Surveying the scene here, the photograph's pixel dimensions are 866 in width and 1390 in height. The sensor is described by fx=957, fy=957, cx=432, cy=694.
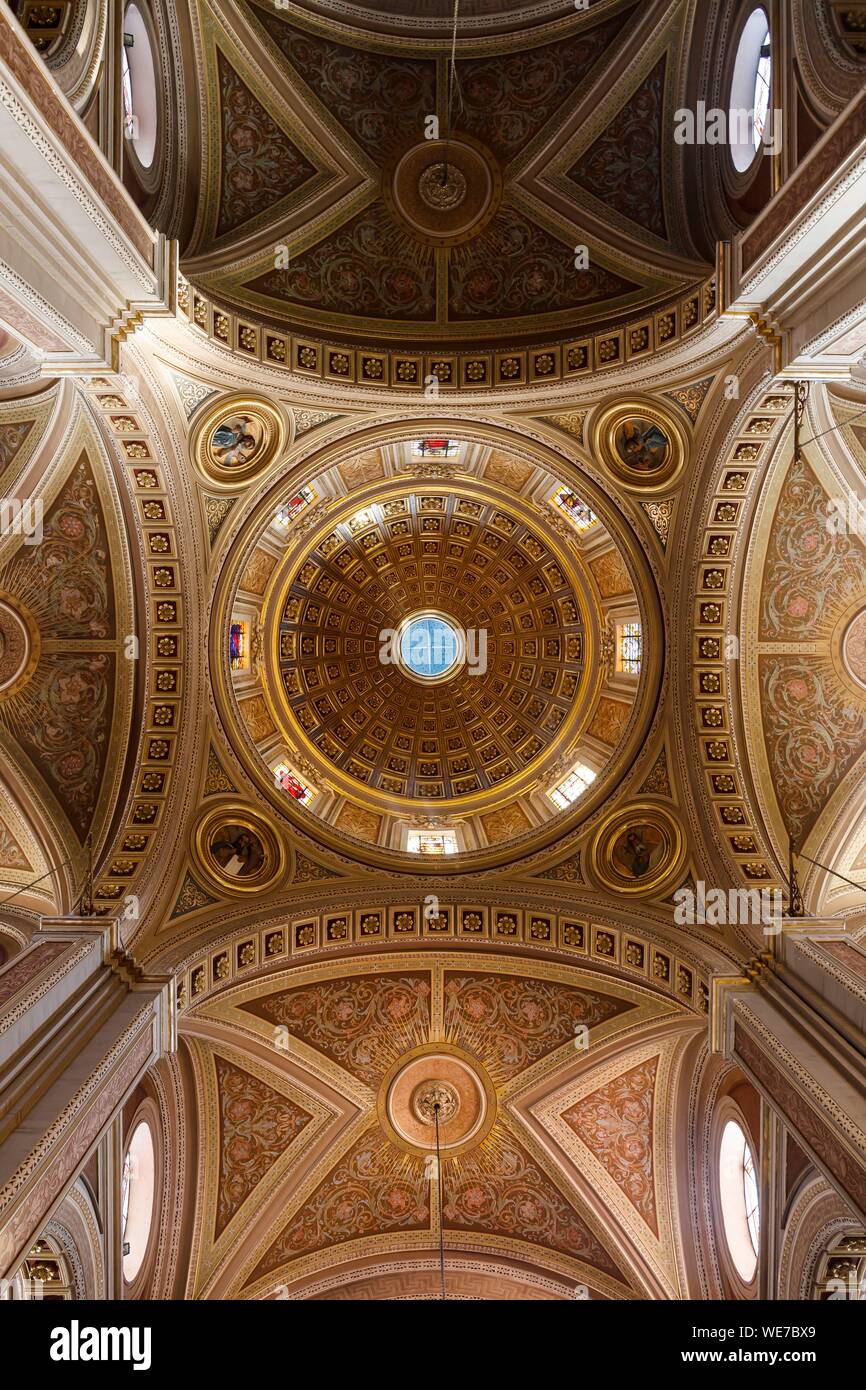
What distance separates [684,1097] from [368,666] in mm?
10208

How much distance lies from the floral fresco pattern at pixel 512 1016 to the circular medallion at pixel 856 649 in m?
7.11

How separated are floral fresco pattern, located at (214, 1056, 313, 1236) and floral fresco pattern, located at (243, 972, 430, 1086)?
1.27 m

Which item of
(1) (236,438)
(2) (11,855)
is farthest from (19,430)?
(2) (11,855)

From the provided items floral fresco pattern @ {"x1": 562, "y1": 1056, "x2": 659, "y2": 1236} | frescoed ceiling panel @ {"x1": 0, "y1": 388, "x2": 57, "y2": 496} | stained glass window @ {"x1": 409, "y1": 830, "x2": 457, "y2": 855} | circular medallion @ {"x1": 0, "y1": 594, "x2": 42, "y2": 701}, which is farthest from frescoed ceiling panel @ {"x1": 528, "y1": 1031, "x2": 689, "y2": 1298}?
frescoed ceiling panel @ {"x1": 0, "y1": 388, "x2": 57, "y2": 496}

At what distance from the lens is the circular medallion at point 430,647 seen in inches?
800

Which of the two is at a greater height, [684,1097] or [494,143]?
[494,143]

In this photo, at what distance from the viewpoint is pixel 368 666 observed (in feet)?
66.1

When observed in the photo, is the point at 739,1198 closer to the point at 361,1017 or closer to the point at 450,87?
the point at 361,1017

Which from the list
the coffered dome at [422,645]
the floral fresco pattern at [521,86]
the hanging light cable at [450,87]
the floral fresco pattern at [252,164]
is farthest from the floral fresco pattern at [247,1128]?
the floral fresco pattern at [521,86]

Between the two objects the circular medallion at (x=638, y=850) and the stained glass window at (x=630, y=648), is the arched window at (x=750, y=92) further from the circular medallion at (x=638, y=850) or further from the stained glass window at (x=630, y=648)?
the circular medallion at (x=638, y=850)

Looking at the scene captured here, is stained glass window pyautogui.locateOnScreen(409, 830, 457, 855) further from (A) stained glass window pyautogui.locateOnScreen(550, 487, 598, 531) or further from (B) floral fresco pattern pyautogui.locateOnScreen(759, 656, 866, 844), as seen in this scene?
(A) stained glass window pyautogui.locateOnScreen(550, 487, 598, 531)

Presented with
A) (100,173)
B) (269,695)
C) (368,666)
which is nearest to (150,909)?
(269,695)

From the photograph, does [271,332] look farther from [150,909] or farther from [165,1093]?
[165,1093]

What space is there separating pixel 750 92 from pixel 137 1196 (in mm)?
19881
